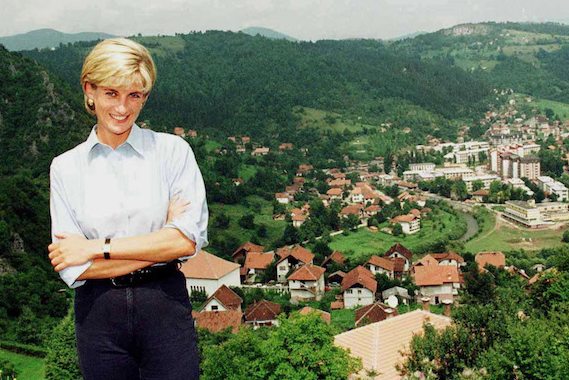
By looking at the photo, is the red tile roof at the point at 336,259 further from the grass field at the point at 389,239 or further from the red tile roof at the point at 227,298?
the red tile roof at the point at 227,298

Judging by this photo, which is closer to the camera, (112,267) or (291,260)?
(112,267)

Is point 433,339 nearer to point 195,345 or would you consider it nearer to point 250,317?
point 195,345

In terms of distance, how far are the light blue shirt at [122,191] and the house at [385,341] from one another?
1020 centimetres

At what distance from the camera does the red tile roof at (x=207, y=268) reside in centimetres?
2877

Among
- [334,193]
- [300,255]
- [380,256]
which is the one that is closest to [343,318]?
[300,255]

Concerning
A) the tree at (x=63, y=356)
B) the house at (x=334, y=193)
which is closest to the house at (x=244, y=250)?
the house at (x=334, y=193)

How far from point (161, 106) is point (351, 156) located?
90.3 feet

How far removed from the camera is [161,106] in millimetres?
83000

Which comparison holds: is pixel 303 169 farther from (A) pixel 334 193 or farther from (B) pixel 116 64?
(B) pixel 116 64

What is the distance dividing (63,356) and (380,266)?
21.6m

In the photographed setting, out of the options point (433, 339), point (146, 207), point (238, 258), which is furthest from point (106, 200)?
point (238, 258)

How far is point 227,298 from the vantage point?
83.0 feet

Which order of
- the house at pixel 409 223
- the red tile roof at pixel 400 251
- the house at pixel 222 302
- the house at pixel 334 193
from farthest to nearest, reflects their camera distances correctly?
the house at pixel 334 193, the house at pixel 409 223, the red tile roof at pixel 400 251, the house at pixel 222 302

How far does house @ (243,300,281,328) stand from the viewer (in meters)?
23.1
